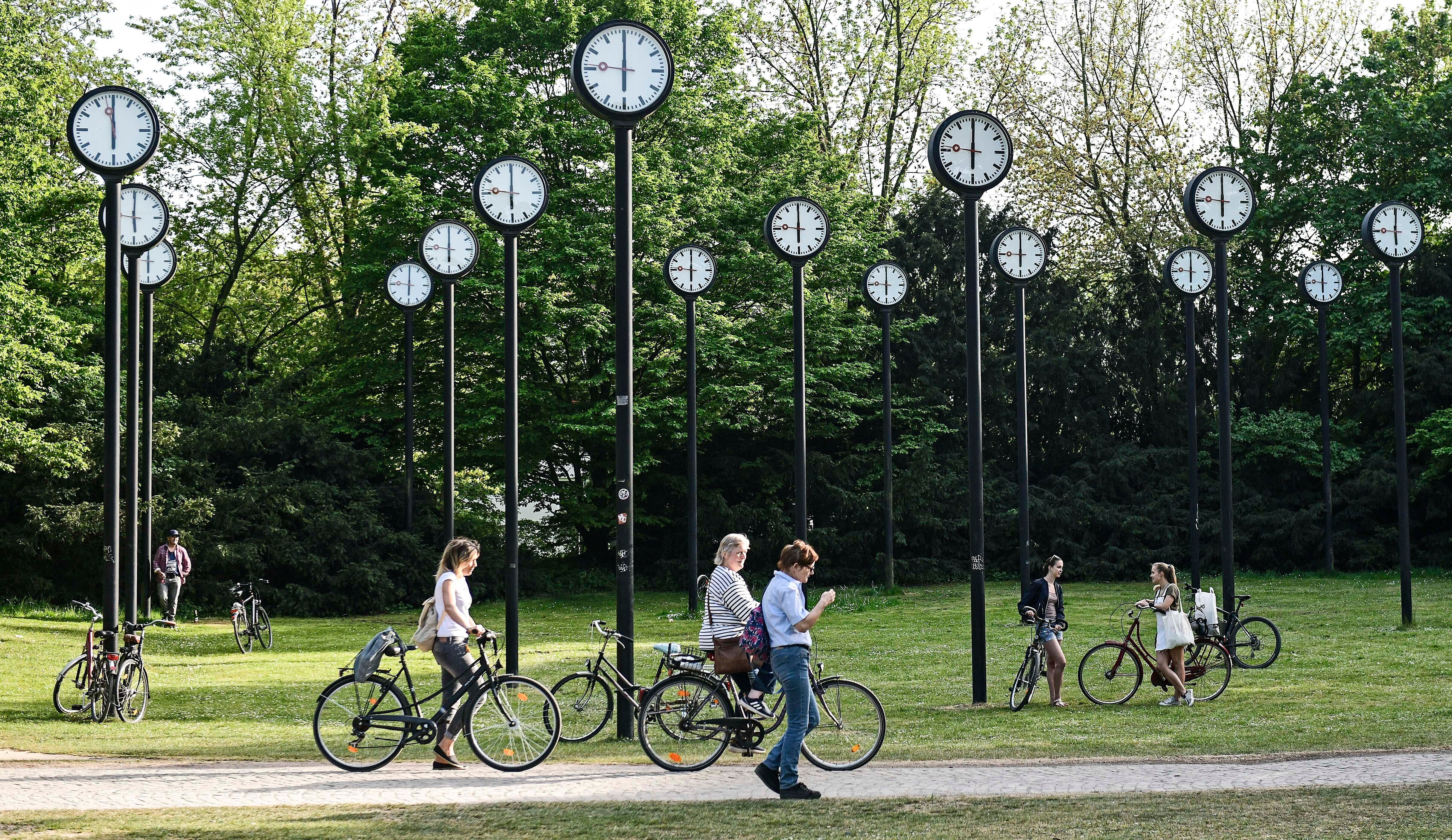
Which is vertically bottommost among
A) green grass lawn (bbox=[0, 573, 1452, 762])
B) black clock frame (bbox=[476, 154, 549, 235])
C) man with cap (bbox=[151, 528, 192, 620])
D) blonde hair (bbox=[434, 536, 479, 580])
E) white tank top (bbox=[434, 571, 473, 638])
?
green grass lawn (bbox=[0, 573, 1452, 762])

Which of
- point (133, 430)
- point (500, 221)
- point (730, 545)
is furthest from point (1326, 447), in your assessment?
point (133, 430)

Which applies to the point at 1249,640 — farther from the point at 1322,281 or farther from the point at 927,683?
the point at 1322,281

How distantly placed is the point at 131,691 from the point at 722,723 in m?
7.68

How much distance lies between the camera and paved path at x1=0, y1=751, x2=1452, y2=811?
9562 millimetres

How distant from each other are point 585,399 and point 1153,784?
27903mm

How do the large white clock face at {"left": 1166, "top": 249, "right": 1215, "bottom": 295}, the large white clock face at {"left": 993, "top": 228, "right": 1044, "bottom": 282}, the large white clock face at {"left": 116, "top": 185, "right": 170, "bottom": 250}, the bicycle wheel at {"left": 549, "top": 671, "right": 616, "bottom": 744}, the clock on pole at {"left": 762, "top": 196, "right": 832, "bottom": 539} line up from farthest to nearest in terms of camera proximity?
the large white clock face at {"left": 1166, "top": 249, "right": 1215, "bottom": 295}, the large white clock face at {"left": 993, "top": 228, "right": 1044, "bottom": 282}, the clock on pole at {"left": 762, "top": 196, "right": 832, "bottom": 539}, the large white clock face at {"left": 116, "top": 185, "right": 170, "bottom": 250}, the bicycle wheel at {"left": 549, "top": 671, "right": 616, "bottom": 744}

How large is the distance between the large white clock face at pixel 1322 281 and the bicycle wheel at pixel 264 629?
2646 cm

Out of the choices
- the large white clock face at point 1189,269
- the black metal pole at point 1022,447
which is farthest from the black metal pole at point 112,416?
the large white clock face at point 1189,269

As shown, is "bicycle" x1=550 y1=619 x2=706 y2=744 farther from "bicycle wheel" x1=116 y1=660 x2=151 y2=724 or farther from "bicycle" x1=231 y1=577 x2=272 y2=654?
"bicycle" x1=231 y1=577 x2=272 y2=654

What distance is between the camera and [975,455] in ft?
51.3

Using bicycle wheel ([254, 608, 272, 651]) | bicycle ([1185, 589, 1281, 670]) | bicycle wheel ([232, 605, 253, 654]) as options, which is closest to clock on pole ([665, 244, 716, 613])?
bicycle wheel ([254, 608, 272, 651])

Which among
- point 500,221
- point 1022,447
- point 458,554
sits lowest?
point 458,554

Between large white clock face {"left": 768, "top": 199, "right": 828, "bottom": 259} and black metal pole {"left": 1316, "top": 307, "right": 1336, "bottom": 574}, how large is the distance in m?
21.4

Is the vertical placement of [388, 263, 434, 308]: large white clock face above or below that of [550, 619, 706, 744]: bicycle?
above
